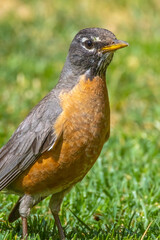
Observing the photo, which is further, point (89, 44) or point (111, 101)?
point (111, 101)

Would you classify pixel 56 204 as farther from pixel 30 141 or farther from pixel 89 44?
pixel 89 44

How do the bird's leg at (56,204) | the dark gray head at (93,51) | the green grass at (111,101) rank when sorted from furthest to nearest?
the green grass at (111,101), the bird's leg at (56,204), the dark gray head at (93,51)

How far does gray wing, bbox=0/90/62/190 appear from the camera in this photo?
4098mm

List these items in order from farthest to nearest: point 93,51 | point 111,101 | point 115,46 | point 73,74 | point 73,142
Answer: point 111,101
point 73,74
point 93,51
point 115,46
point 73,142

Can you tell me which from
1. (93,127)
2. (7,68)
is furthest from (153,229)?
(7,68)

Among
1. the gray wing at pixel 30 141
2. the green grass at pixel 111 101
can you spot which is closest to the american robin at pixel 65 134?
the gray wing at pixel 30 141

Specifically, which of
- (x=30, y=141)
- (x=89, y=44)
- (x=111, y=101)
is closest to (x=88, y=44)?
(x=89, y=44)

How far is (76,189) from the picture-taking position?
5125 mm

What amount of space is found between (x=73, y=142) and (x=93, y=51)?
77 centimetres

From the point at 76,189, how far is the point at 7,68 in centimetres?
374

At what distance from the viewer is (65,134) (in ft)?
13.2

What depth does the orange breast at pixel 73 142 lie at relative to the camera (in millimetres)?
4004

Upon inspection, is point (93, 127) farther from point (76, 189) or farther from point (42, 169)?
point (76, 189)

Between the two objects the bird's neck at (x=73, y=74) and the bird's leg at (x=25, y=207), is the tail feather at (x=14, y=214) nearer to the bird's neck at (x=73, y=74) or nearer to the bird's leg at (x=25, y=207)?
the bird's leg at (x=25, y=207)
